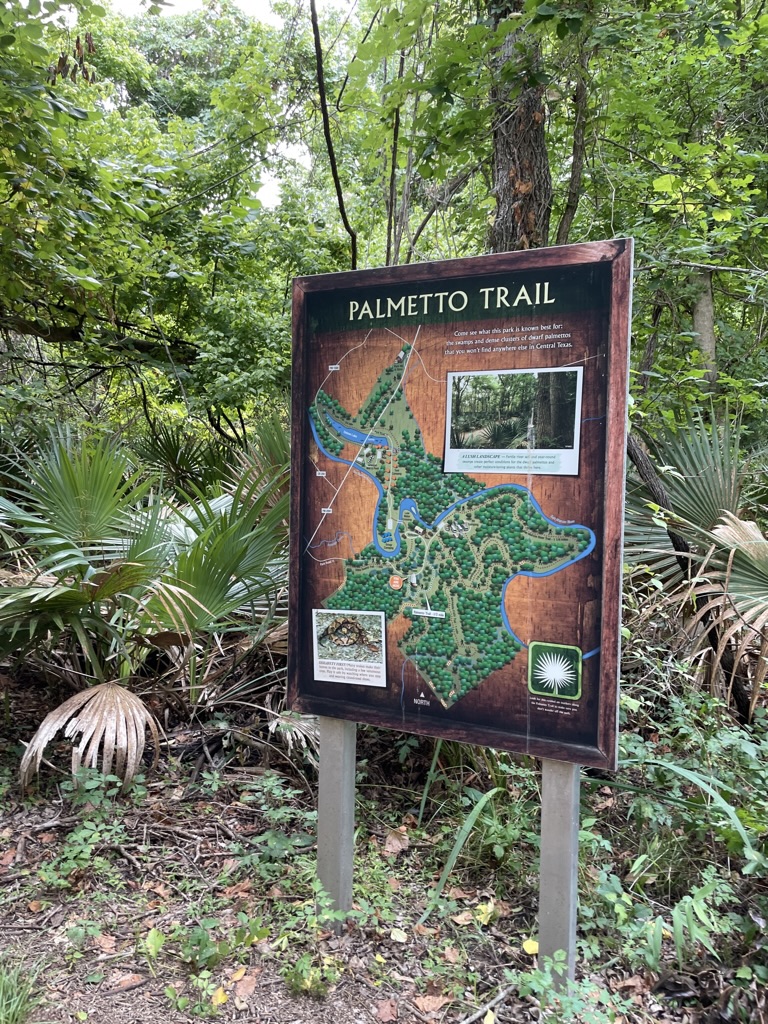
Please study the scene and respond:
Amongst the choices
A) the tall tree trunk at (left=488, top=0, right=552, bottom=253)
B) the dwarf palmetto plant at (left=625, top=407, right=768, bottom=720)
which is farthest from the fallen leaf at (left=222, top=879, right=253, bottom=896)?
the tall tree trunk at (left=488, top=0, right=552, bottom=253)

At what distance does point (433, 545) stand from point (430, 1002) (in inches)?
60.1

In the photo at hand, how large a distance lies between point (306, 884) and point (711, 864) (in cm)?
164

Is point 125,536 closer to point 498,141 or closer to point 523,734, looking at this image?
point 523,734

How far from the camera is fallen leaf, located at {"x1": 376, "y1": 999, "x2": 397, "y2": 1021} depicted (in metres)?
2.22

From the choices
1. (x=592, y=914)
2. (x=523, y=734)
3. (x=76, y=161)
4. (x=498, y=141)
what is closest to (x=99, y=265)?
(x=76, y=161)

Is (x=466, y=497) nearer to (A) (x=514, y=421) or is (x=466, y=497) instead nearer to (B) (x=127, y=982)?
(A) (x=514, y=421)

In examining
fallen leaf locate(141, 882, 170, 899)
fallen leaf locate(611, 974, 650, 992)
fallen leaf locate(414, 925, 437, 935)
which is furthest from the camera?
fallen leaf locate(141, 882, 170, 899)

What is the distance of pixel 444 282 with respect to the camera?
7.83 ft

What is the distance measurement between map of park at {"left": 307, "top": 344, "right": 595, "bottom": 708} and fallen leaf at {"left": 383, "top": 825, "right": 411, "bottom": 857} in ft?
3.66

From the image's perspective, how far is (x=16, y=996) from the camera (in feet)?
6.75

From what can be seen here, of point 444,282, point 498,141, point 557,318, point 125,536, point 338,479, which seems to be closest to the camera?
point 557,318

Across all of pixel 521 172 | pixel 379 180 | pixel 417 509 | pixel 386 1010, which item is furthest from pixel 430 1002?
pixel 379 180

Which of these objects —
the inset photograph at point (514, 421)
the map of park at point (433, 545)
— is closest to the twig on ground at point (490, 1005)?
the map of park at point (433, 545)

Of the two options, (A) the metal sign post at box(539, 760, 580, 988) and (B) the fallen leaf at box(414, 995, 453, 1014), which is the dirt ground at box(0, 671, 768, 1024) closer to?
(B) the fallen leaf at box(414, 995, 453, 1014)
